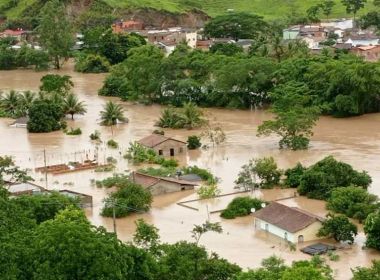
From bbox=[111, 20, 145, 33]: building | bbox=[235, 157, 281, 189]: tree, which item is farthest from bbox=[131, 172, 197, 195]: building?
bbox=[111, 20, 145, 33]: building

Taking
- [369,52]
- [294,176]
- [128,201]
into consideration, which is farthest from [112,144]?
[369,52]

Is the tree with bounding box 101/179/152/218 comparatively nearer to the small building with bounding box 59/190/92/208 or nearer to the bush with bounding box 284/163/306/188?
the small building with bounding box 59/190/92/208

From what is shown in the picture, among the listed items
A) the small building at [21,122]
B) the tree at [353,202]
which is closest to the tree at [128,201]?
the tree at [353,202]

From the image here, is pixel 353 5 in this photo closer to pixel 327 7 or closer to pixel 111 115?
pixel 327 7

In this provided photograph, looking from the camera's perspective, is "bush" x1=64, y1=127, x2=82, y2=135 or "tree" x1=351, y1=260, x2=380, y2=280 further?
"bush" x1=64, y1=127, x2=82, y2=135

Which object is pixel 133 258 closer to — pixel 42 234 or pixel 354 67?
pixel 42 234

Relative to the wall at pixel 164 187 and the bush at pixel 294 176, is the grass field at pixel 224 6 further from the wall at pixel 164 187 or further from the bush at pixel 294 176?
the wall at pixel 164 187

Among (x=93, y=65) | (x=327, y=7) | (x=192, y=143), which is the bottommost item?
(x=192, y=143)
